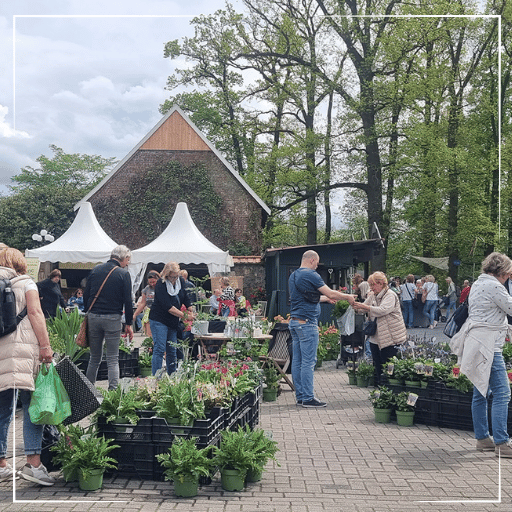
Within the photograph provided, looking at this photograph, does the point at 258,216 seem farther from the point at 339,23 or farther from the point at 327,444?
the point at 327,444

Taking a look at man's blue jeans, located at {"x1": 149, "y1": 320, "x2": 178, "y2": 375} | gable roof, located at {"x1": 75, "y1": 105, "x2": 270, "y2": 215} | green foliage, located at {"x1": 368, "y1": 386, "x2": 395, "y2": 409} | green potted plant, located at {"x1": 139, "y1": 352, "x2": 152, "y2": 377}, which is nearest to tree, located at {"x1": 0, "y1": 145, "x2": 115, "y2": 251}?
gable roof, located at {"x1": 75, "y1": 105, "x2": 270, "y2": 215}

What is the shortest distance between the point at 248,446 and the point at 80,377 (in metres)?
1.45

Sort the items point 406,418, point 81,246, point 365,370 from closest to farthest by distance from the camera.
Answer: point 406,418 → point 365,370 → point 81,246

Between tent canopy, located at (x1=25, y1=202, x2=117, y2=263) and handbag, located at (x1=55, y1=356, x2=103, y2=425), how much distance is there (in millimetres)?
12213

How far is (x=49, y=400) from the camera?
5.28m

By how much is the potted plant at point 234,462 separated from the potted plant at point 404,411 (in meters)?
3.08

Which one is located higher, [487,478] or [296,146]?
[296,146]

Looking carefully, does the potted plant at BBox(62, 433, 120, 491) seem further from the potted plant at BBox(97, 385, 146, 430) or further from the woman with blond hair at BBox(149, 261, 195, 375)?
the woman with blond hair at BBox(149, 261, 195, 375)

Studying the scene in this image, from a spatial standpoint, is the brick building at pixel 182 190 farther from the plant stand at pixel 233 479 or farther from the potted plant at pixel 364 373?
the plant stand at pixel 233 479

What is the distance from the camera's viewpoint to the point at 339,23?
28.0m

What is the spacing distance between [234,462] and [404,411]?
3.24 m

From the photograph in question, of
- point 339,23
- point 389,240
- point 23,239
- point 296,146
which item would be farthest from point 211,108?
point 23,239

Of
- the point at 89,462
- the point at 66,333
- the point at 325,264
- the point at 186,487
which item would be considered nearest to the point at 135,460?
the point at 89,462

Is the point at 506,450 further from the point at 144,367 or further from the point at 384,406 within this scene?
the point at 144,367
